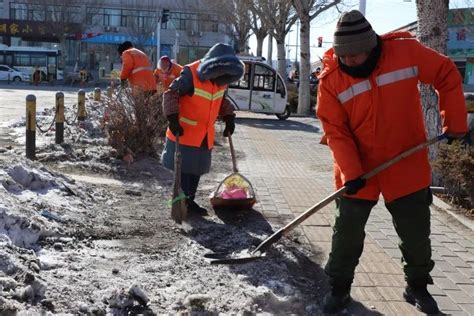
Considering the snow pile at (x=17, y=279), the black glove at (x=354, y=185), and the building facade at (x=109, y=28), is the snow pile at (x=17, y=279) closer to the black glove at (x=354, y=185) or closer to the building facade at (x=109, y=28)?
the black glove at (x=354, y=185)

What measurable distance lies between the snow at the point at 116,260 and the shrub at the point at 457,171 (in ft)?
7.69

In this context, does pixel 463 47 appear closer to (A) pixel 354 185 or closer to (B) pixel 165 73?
(B) pixel 165 73

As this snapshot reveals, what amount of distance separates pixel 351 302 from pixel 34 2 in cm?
6044

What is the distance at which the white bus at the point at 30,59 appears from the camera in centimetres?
4928

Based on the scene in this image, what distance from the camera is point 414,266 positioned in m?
4.11

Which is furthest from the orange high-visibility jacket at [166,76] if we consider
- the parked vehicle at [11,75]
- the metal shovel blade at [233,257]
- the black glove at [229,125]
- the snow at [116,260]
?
the parked vehicle at [11,75]

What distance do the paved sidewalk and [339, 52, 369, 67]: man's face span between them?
1591 millimetres

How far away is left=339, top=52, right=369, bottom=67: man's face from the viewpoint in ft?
12.5

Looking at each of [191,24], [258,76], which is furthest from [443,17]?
[191,24]

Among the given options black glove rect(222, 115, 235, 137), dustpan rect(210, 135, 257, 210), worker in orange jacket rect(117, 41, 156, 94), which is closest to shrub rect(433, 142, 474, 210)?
dustpan rect(210, 135, 257, 210)

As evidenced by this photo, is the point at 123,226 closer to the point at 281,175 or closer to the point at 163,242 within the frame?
the point at 163,242

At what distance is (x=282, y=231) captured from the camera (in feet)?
15.0

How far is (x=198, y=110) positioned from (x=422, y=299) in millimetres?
2742

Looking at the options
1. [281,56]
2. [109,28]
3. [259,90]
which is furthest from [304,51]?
[109,28]
